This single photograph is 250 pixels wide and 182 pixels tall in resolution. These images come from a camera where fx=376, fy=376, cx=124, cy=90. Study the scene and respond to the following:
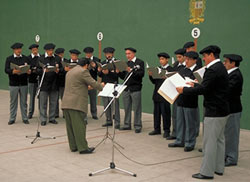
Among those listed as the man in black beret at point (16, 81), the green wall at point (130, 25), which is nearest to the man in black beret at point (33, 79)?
the man in black beret at point (16, 81)

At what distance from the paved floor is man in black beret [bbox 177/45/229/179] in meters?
0.39

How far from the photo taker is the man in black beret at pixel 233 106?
5627 millimetres

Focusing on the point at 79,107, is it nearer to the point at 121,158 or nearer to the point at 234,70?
the point at 121,158

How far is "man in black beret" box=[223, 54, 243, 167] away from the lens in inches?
222

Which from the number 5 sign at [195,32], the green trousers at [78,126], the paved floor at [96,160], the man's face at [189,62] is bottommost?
the paved floor at [96,160]

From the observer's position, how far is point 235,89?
565cm

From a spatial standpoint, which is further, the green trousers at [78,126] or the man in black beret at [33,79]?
the man in black beret at [33,79]

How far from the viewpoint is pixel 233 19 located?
8547 mm

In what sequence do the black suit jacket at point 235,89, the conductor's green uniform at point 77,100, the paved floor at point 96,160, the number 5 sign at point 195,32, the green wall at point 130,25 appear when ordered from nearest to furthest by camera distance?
1. the paved floor at point 96,160
2. the black suit jacket at point 235,89
3. the conductor's green uniform at point 77,100
4. the green wall at point 130,25
5. the number 5 sign at point 195,32

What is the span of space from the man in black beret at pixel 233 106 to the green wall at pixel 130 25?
2.82 meters

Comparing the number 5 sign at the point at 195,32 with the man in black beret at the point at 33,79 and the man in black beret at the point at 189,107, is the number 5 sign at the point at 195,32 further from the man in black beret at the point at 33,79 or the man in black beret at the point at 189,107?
the man in black beret at the point at 33,79

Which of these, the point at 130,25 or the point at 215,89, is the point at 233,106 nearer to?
the point at 215,89

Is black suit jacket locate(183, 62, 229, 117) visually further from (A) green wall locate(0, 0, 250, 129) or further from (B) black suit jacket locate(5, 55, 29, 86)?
(B) black suit jacket locate(5, 55, 29, 86)

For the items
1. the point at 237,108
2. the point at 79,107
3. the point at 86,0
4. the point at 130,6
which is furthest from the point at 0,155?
the point at 86,0
